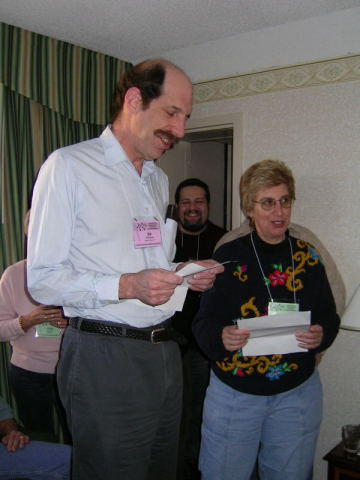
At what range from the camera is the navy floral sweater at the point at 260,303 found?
1757mm

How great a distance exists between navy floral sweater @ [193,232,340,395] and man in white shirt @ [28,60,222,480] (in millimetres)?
439

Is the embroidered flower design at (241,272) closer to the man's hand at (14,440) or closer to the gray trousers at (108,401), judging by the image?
the gray trousers at (108,401)

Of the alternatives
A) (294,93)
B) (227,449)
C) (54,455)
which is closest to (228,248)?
(227,449)

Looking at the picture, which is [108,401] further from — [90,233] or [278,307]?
[278,307]

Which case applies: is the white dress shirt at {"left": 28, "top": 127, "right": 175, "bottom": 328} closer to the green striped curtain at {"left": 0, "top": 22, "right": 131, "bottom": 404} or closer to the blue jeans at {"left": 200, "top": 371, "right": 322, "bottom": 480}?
the blue jeans at {"left": 200, "top": 371, "right": 322, "bottom": 480}

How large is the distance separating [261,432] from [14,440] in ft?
3.82

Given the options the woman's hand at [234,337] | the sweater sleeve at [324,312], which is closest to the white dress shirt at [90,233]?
the woman's hand at [234,337]

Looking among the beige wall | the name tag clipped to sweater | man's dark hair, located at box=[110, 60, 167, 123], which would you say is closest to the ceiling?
the beige wall

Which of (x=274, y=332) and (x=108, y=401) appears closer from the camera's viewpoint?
(x=108, y=401)

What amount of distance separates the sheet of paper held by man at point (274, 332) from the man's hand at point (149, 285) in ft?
2.08

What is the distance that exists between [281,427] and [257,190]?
3.24 feet

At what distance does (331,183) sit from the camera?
278 centimetres

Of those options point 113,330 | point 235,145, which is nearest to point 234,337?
point 113,330

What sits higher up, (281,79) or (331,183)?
(281,79)
